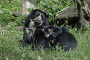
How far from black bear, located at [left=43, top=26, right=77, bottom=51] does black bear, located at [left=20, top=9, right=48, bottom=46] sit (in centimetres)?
19

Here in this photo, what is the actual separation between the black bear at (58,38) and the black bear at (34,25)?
7.5 inches

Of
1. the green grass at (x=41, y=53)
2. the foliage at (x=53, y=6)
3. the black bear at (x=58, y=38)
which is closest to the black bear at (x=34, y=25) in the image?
the black bear at (x=58, y=38)

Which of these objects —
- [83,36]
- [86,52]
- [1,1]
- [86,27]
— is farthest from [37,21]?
[1,1]

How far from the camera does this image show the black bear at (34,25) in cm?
737

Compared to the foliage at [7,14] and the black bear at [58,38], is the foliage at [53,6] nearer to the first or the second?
the foliage at [7,14]

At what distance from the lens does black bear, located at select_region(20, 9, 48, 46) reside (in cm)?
737

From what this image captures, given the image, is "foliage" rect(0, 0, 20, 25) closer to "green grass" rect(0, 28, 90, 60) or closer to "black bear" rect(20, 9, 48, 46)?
"green grass" rect(0, 28, 90, 60)

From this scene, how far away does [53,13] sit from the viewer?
1181 centimetres

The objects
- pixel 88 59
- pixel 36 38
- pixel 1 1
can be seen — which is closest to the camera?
pixel 88 59

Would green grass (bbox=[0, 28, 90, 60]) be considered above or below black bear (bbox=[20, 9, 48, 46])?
below

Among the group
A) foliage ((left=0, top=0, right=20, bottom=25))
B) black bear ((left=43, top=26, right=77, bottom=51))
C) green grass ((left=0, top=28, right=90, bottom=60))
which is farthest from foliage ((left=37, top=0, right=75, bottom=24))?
black bear ((left=43, top=26, right=77, bottom=51))

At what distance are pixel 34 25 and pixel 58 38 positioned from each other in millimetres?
788

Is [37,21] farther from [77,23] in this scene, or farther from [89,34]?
[77,23]

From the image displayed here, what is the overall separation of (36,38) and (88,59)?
182 centimetres
